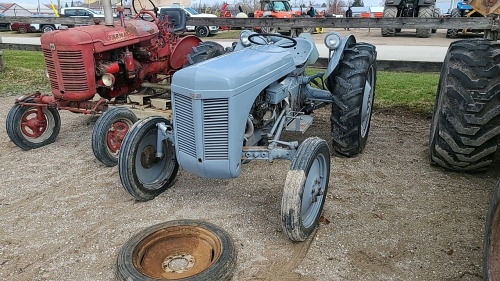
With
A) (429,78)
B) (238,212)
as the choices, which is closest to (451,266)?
(238,212)

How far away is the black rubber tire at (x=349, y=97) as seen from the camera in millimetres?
4223

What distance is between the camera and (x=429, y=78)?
8.84m

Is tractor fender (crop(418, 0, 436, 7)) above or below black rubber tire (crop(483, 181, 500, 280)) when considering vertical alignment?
above

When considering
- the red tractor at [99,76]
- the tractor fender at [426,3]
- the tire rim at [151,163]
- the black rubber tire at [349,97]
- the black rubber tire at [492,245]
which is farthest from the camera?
the tractor fender at [426,3]

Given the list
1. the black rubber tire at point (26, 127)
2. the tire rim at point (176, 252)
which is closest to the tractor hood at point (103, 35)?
the black rubber tire at point (26, 127)

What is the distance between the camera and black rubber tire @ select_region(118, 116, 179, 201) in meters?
3.48

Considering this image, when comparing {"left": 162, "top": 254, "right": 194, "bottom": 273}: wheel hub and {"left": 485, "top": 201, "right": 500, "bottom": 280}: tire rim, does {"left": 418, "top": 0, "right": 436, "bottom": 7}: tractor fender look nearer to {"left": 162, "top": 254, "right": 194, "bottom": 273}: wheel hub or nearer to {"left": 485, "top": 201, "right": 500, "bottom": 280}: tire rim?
{"left": 485, "top": 201, "right": 500, "bottom": 280}: tire rim

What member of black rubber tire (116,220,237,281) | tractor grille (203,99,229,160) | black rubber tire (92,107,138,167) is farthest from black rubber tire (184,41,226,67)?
black rubber tire (116,220,237,281)

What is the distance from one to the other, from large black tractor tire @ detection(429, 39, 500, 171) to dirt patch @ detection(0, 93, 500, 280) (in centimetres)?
32

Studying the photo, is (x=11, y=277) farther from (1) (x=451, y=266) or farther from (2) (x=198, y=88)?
(1) (x=451, y=266)

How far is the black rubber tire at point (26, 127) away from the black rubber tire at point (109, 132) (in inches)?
48.3

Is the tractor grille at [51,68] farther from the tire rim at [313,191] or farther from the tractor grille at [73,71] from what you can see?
the tire rim at [313,191]

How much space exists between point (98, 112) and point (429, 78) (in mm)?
6898

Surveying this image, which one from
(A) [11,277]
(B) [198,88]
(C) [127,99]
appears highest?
(B) [198,88]
